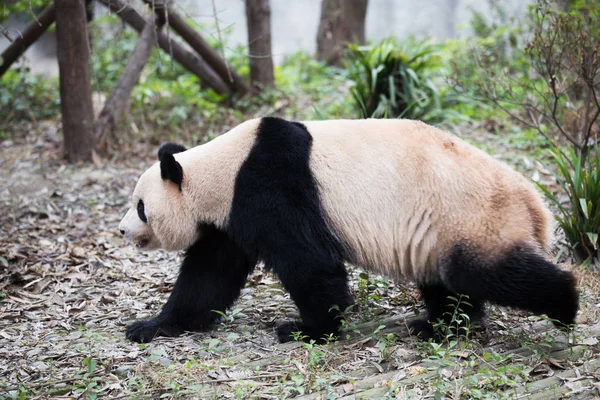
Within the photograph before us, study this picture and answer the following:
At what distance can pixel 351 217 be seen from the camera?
14.3 ft

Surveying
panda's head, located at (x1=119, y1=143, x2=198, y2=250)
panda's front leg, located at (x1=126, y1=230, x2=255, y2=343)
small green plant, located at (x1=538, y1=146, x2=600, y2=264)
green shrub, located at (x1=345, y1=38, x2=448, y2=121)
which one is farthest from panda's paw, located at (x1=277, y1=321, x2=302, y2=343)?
green shrub, located at (x1=345, y1=38, x2=448, y2=121)

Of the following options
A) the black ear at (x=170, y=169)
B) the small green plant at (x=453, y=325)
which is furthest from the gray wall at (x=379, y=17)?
the small green plant at (x=453, y=325)

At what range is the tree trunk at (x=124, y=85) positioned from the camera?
897 centimetres

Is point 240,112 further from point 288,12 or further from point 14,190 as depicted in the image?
point 288,12

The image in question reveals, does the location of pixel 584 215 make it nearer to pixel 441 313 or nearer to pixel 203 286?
pixel 441 313

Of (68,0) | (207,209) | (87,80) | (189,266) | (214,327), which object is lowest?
(214,327)

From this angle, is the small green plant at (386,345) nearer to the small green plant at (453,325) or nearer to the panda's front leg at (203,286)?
the small green plant at (453,325)

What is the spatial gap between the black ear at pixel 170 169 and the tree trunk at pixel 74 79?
4188 millimetres

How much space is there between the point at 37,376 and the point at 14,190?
449cm

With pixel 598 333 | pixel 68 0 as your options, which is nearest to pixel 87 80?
pixel 68 0

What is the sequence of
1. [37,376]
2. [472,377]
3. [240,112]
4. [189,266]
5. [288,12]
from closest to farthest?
1. [472,377]
2. [37,376]
3. [189,266]
4. [240,112]
5. [288,12]

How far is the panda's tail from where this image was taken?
3889mm

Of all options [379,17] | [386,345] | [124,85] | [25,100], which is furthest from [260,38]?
[379,17]

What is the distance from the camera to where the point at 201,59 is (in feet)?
34.7
